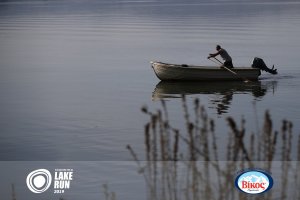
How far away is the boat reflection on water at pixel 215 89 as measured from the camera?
28.2 m

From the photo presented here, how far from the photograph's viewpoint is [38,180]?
6758 mm

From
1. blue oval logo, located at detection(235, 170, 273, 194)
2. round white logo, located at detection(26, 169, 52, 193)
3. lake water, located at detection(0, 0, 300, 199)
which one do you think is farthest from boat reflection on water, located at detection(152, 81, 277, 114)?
blue oval logo, located at detection(235, 170, 273, 194)

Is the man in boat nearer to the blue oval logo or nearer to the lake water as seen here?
the lake water

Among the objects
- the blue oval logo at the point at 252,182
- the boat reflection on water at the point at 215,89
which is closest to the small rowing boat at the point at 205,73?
the boat reflection on water at the point at 215,89

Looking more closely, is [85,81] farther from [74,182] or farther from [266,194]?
[266,194]

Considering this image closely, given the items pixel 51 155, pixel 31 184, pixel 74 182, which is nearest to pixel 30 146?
pixel 51 155

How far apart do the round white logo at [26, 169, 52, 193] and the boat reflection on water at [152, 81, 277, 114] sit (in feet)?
68.1

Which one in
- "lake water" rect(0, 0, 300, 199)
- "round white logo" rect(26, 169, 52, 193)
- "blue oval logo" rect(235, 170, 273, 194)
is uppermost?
"lake water" rect(0, 0, 300, 199)

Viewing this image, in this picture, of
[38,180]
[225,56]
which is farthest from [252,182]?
[225,56]

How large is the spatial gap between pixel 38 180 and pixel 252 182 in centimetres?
234

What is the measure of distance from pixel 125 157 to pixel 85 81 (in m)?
18.3

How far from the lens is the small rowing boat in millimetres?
29531

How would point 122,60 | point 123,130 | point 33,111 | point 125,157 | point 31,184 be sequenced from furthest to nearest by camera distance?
point 122,60 < point 33,111 < point 123,130 < point 125,157 < point 31,184

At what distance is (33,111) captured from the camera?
2462 centimetres
